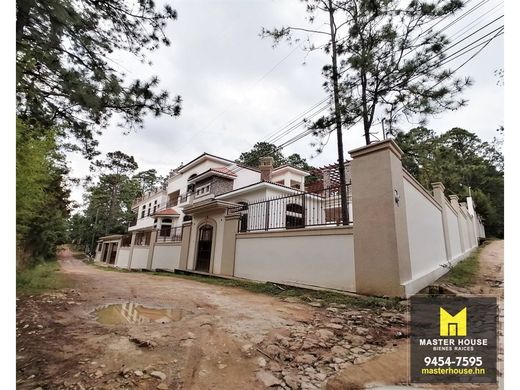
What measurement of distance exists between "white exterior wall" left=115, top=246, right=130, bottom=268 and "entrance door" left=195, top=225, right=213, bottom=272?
1125 cm

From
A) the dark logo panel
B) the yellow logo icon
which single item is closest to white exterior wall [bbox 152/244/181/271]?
the dark logo panel

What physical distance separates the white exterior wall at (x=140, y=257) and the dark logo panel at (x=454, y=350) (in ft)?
53.3

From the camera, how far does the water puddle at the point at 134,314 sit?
3204 millimetres

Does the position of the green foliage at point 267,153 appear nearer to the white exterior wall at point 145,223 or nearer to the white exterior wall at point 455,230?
the white exterior wall at point 145,223

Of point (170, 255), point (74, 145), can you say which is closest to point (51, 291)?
point (74, 145)

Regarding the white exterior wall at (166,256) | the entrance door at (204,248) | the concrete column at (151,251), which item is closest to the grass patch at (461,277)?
the entrance door at (204,248)

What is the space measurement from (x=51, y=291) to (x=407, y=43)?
9848mm

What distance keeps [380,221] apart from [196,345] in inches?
149

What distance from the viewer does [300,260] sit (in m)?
6.16

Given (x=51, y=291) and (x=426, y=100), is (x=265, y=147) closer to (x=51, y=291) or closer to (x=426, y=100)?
(x=426, y=100)

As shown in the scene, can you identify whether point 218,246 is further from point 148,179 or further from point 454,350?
point 148,179

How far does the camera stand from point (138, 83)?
3.80m

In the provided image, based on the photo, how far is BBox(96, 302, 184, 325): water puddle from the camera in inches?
126

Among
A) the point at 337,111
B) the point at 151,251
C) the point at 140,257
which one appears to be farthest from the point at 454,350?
the point at 140,257
